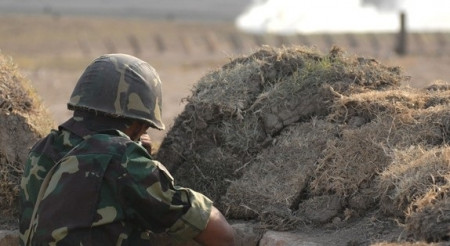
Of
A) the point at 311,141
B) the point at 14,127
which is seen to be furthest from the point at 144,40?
the point at 311,141

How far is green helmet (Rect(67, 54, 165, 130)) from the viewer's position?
15.3 feet

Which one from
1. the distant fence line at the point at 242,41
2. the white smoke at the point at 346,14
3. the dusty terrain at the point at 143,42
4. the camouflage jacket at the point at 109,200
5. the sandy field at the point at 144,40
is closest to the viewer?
the camouflage jacket at the point at 109,200

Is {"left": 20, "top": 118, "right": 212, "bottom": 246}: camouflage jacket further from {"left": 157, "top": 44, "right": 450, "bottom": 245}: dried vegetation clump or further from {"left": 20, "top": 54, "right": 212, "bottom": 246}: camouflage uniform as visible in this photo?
{"left": 157, "top": 44, "right": 450, "bottom": 245}: dried vegetation clump

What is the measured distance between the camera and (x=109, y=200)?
441cm

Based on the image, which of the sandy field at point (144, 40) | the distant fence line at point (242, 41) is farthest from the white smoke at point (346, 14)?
the distant fence line at point (242, 41)

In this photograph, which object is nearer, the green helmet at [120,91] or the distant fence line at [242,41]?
the green helmet at [120,91]

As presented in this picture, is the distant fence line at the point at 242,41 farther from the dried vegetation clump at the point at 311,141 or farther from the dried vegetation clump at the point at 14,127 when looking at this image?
the dried vegetation clump at the point at 311,141

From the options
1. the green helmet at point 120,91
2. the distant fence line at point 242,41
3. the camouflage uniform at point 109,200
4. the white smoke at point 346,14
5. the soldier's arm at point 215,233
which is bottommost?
the distant fence line at point 242,41

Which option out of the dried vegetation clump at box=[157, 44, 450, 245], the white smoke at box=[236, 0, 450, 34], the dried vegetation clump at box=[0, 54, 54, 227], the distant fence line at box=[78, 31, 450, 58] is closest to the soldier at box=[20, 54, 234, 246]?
the dried vegetation clump at box=[157, 44, 450, 245]

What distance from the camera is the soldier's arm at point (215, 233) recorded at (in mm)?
4629

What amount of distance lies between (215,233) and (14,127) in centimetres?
238

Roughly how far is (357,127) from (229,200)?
3.17 ft

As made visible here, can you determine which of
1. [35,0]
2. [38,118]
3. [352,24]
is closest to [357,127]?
[38,118]

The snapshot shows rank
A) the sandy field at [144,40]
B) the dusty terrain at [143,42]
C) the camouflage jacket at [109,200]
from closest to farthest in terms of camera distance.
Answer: the camouflage jacket at [109,200], the dusty terrain at [143,42], the sandy field at [144,40]
